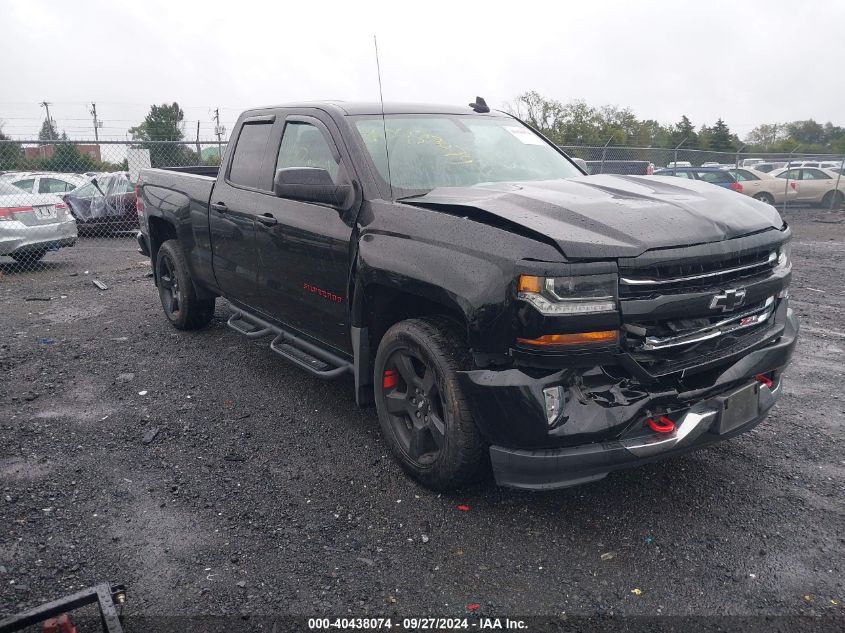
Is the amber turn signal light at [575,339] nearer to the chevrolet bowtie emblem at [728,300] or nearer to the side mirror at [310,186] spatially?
the chevrolet bowtie emblem at [728,300]

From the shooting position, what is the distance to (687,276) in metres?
2.83

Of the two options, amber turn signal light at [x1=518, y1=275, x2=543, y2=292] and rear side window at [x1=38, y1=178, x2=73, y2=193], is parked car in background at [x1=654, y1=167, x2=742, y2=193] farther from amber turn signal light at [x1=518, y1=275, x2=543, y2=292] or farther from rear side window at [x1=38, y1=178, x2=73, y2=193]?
amber turn signal light at [x1=518, y1=275, x2=543, y2=292]

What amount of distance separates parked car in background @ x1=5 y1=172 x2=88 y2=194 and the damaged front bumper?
11851 millimetres

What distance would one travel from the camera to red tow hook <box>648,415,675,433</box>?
2840 mm

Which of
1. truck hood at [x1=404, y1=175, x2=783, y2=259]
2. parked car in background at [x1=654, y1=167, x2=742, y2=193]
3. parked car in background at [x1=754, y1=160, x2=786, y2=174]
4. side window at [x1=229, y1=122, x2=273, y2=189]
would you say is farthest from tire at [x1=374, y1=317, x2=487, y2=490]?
parked car in background at [x1=754, y1=160, x2=786, y2=174]

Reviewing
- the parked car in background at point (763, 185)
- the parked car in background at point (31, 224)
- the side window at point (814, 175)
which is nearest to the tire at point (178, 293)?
the parked car in background at point (31, 224)

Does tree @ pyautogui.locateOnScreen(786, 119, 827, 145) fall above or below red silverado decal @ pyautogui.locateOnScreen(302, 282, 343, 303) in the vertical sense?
above

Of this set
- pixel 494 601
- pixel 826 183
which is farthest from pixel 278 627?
pixel 826 183

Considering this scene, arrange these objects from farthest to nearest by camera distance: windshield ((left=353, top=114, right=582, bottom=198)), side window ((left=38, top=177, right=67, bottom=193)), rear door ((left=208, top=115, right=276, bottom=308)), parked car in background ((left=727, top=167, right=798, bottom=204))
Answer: parked car in background ((left=727, top=167, right=798, bottom=204)) → side window ((left=38, top=177, right=67, bottom=193)) → rear door ((left=208, top=115, right=276, bottom=308)) → windshield ((left=353, top=114, right=582, bottom=198))

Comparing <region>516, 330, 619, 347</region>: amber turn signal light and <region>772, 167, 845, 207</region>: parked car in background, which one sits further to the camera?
<region>772, 167, 845, 207</region>: parked car in background

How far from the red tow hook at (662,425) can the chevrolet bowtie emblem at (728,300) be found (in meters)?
0.51

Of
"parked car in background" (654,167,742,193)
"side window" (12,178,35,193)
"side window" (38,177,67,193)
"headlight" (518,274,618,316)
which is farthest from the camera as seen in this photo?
"parked car in background" (654,167,742,193)

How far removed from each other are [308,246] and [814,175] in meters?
19.8

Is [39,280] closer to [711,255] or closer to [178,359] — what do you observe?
[178,359]
